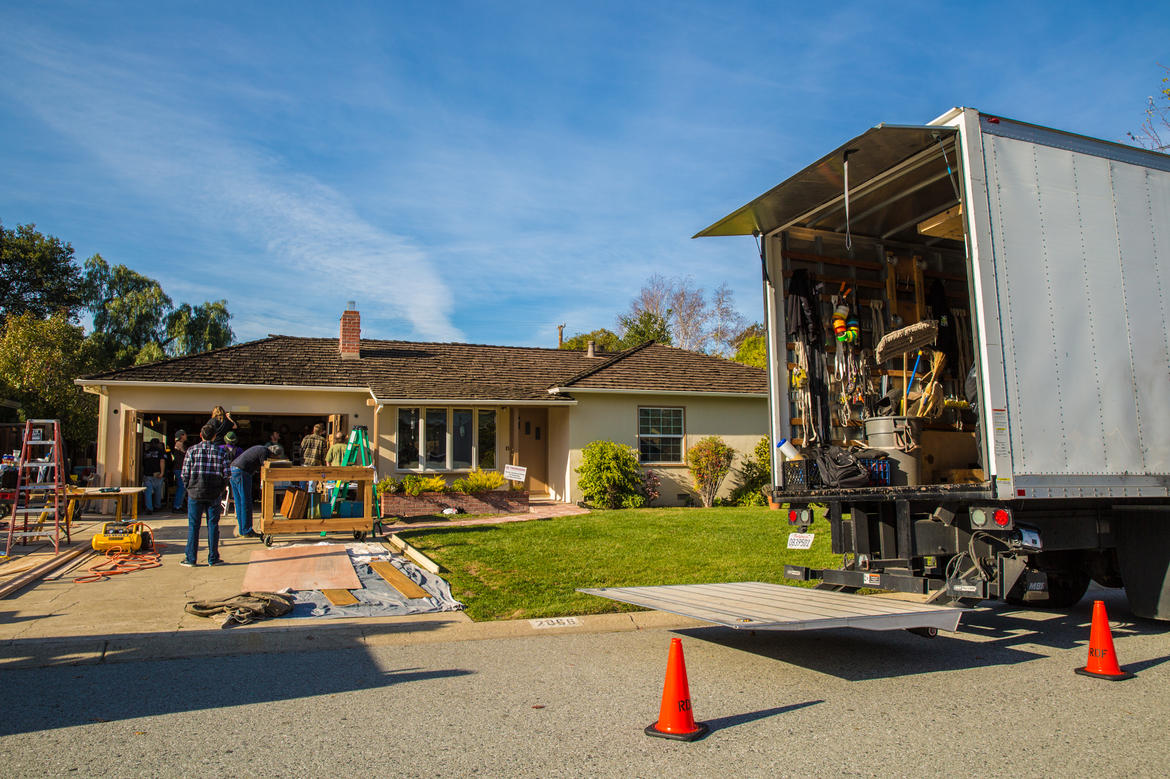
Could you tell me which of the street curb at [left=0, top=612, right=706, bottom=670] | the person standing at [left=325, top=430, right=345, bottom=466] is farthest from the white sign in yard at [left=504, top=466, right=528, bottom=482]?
the street curb at [left=0, top=612, right=706, bottom=670]

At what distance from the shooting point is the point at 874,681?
5457mm

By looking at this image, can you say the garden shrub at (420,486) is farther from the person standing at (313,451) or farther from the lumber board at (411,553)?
the lumber board at (411,553)

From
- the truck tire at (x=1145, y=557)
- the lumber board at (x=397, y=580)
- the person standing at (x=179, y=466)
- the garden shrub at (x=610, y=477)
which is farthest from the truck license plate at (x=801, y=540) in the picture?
the person standing at (x=179, y=466)

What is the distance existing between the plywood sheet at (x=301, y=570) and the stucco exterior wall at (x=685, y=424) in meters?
8.79

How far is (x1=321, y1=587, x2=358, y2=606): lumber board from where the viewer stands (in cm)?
774

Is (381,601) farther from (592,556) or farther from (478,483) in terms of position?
(478,483)

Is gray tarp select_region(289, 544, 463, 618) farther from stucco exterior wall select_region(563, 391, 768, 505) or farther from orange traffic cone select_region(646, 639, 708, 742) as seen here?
stucco exterior wall select_region(563, 391, 768, 505)

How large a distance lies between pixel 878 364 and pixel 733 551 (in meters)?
3.83

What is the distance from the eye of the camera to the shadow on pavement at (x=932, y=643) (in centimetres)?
594

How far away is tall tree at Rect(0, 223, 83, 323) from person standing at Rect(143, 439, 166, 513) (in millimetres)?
32613

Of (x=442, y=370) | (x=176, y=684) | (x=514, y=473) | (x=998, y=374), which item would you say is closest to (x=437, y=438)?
(x=442, y=370)

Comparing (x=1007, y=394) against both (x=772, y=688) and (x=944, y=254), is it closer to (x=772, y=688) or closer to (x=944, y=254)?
(x=772, y=688)

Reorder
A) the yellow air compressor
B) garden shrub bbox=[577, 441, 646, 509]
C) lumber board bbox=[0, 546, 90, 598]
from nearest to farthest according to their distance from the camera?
lumber board bbox=[0, 546, 90, 598] → the yellow air compressor → garden shrub bbox=[577, 441, 646, 509]

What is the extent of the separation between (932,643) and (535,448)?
605 inches
